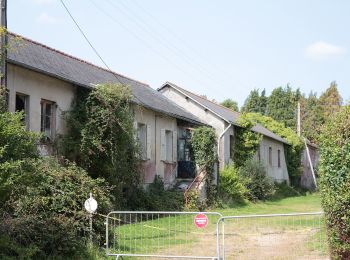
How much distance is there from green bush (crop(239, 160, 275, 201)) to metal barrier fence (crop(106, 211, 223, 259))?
1295 centimetres

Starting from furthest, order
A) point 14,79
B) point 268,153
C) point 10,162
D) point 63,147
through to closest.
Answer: point 268,153 < point 63,147 < point 14,79 < point 10,162

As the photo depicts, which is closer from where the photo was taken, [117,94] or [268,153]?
[117,94]

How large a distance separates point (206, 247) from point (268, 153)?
26925 mm

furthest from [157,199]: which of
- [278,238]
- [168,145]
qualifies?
[278,238]

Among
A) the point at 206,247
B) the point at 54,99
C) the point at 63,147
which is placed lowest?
the point at 206,247

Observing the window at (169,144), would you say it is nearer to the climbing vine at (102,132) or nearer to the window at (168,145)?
the window at (168,145)

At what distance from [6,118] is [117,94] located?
29.5 feet

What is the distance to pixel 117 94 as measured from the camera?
18.3m

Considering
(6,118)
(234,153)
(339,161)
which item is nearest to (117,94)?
(6,118)

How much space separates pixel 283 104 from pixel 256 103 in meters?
6.38

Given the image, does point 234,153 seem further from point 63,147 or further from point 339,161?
point 339,161

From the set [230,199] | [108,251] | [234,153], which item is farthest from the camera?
[234,153]

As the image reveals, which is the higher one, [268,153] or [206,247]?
[268,153]

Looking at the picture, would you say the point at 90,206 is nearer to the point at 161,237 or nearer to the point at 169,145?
the point at 161,237
